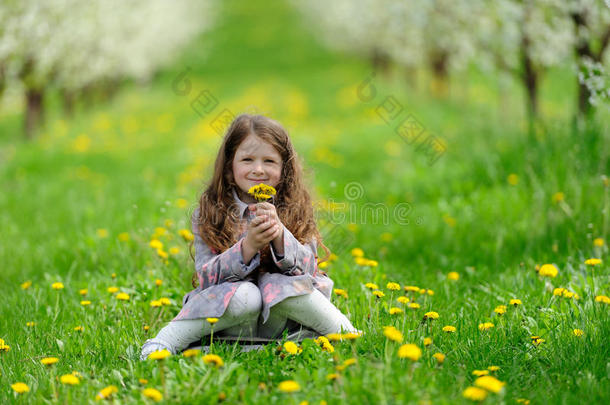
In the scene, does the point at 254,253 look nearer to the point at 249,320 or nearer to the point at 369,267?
the point at 249,320

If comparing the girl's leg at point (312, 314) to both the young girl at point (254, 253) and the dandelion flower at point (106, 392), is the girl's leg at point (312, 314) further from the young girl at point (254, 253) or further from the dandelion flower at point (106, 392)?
the dandelion flower at point (106, 392)

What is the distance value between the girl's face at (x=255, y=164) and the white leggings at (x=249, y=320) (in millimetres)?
535

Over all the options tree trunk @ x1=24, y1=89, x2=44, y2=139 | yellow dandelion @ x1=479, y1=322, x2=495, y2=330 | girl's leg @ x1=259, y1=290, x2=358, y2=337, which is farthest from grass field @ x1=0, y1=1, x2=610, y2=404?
tree trunk @ x1=24, y1=89, x2=44, y2=139

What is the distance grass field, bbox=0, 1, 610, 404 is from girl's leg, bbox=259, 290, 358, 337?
16 cm

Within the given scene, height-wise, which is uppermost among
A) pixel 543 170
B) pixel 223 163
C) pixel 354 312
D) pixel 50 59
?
pixel 50 59

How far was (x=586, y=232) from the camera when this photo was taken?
12.8 feet

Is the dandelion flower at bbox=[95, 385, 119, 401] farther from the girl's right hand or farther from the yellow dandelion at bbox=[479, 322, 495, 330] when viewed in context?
the yellow dandelion at bbox=[479, 322, 495, 330]

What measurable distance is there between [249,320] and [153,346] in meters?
0.43

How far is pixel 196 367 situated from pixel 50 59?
8906mm

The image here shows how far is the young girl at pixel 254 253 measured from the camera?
257cm

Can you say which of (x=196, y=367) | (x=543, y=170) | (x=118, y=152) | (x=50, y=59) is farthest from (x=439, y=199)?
(x=50, y=59)

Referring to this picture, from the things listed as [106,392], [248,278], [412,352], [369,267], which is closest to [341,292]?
[248,278]

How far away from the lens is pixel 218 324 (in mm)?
2613

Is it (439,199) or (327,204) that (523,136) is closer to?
(439,199)
